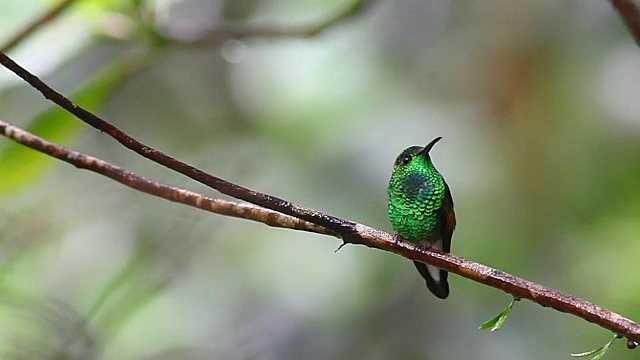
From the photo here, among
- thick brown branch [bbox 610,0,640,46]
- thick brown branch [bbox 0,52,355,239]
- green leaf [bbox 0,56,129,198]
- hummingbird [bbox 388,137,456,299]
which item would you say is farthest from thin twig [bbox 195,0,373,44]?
thick brown branch [bbox 0,52,355,239]

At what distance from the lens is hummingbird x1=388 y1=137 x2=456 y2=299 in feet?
3.37

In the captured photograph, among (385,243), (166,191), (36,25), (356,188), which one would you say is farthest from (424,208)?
(356,188)

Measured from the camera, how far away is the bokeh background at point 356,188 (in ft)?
5.89

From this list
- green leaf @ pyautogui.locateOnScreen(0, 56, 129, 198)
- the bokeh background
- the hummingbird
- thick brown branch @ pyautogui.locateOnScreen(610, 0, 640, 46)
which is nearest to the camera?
thick brown branch @ pyautogui.locateOnScreen(610, 0, 640, 46)

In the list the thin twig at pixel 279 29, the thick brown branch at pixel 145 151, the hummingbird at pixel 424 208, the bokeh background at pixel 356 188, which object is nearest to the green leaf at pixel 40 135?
the bokeh background at pixel 356 188

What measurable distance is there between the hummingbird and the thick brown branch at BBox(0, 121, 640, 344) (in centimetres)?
24

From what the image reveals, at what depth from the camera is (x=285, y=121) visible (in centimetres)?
210

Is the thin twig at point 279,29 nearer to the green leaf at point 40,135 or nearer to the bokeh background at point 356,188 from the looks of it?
the bokeh background at point 356,188

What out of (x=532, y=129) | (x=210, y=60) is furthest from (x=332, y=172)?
(x=210, y=60)

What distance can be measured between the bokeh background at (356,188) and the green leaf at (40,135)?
0.12 feet

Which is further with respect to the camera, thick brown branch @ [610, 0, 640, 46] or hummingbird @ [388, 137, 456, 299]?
hummingbird @ [388, 137, 456, 299]

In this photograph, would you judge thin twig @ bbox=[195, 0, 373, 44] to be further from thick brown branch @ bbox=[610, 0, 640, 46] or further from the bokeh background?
thick brown branch @ bbox=[610, 0, 640, 46]

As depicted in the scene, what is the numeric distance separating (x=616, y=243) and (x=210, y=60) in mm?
1564

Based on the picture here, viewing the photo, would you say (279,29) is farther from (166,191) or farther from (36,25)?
(166,191)
